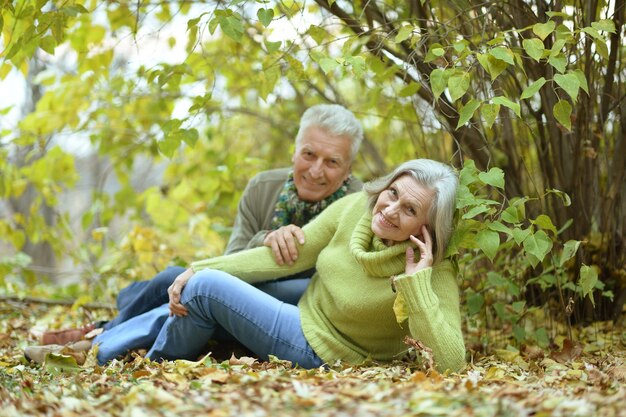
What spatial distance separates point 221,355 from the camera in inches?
135

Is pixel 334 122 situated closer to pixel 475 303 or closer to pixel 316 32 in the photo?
pixel 316 32

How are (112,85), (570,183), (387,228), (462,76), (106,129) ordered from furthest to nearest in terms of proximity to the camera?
1. (106,129)
2. (112,85)
3. (570,183)
4. (387,228)
5. (462,76)

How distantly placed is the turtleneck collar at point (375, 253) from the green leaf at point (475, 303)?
730mm

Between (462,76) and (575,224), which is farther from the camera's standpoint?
(575,224)

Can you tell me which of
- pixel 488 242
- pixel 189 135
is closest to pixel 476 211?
pixel 488 242

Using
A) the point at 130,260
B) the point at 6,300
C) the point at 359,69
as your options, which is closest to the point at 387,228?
the point at 359,69

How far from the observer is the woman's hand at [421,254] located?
2.85 meters

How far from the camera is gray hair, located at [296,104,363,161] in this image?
3.66 m

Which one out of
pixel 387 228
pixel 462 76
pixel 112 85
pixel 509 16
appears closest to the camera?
pixel 462 76

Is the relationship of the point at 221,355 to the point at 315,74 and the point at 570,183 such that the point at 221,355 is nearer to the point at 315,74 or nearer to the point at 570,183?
the point at 570,183

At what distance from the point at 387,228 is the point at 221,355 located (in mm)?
1042

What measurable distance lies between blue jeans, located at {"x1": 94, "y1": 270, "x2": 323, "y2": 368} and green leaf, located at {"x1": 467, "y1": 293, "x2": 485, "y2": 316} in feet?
2.91

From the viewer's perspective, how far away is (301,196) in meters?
3.84

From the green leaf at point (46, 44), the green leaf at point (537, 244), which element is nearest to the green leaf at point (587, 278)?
the green leaf at point (537, 244)
